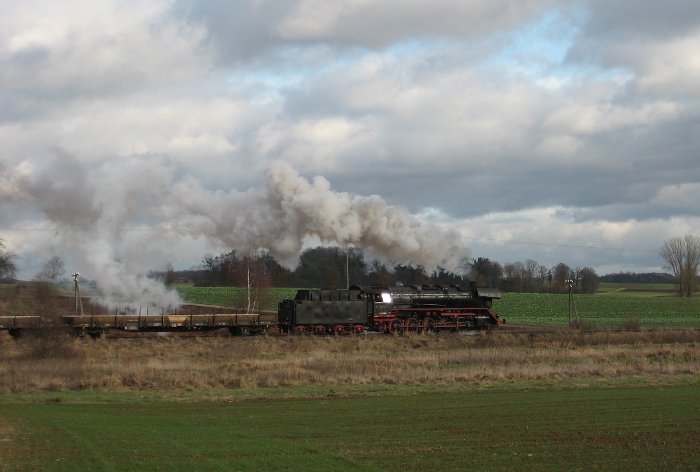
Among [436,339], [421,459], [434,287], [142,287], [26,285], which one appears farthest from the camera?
[26,285]

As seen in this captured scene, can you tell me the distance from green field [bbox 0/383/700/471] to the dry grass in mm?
4701

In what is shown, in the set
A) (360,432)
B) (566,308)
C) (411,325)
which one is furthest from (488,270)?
(360,432)

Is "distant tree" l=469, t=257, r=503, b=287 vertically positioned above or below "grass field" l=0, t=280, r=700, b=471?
above

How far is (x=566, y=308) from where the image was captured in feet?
340

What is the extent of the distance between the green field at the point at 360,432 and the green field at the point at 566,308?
4896cm

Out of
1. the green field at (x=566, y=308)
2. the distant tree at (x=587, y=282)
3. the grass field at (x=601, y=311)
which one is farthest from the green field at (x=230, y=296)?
the distant tree at (x=587, y=282)

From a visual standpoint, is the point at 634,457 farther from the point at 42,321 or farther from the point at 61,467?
the point at 42,321

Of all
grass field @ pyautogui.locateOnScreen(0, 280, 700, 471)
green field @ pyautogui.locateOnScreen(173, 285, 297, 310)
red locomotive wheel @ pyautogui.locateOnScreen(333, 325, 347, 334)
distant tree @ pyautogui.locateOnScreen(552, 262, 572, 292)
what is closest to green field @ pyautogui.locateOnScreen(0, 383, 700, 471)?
grass field @ pyautogui.locateOnScreen(0, 280, 700, 471)

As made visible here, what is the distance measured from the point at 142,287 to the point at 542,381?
4030cm

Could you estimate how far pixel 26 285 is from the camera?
89688mm

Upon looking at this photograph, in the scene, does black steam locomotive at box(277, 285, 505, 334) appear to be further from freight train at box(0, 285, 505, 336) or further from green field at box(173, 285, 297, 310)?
green field at box(173, 285, 297, 310)

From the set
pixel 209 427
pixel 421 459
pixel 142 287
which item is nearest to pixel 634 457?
pixel 421 459

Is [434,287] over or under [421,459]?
over

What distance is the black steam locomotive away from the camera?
187 ft
